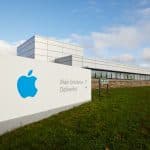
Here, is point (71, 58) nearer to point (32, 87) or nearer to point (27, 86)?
point (32, 87)

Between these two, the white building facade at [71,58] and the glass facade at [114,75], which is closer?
the white building facade at [71,58]

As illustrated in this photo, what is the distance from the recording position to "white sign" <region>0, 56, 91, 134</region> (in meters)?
9.26

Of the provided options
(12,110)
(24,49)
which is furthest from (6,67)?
(24,49)

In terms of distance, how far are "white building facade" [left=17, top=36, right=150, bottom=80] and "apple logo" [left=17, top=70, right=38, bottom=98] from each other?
39.2 meters

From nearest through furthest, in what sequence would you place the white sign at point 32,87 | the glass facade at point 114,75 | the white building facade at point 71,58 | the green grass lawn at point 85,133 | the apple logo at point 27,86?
the green grass lawn at point 85,133 < the white sign at point 32,87 < the apple logo at point 27,86 < the white building facade at point 71,58 < the glass facade at point 114,75

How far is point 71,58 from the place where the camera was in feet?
165

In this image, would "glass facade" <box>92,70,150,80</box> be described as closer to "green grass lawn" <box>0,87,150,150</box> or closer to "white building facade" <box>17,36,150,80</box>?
"white building facade" <box>17,36,150,80</box>

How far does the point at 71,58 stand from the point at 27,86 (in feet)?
131

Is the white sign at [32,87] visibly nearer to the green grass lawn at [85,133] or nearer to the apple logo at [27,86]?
the apple logo at [27,86]

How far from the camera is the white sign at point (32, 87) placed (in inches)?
364

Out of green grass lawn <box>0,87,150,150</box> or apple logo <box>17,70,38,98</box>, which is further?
apple logo <box>17,70,38,98</box>

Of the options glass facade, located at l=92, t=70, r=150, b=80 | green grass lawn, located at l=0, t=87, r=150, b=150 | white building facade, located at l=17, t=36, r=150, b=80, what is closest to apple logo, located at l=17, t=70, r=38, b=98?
green grass lawn, located at l=0, t=87, r=150, b=150

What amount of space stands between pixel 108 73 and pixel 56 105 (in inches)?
1829

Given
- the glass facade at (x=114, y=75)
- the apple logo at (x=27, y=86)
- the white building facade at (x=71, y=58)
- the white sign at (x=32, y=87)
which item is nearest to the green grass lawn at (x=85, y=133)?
the white sign at (x=32, y=87)
